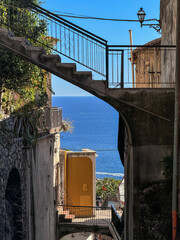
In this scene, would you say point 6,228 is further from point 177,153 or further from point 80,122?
point 80,122

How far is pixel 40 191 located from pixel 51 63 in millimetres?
8155

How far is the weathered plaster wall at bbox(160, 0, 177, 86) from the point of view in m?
9.97

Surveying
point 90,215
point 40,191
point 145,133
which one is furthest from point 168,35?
point 90,215

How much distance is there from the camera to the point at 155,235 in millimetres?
8898

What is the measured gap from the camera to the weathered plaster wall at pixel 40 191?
43.9 ft

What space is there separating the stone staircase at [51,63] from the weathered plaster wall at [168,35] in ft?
7.79

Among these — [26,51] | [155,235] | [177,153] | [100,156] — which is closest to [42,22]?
[26,51]

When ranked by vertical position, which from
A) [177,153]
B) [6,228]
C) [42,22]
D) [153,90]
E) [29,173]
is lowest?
[6,228]

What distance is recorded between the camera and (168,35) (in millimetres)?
10891

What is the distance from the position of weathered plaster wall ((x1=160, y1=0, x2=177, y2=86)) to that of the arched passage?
5548mm

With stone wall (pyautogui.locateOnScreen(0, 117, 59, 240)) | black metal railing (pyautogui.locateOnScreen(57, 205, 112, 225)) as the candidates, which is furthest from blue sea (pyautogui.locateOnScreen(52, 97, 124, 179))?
stone wall (pyautogui.locateOnScreen(0, 117, 59, 240))

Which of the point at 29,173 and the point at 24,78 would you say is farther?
the point at 29,173

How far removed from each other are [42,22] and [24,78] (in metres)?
1.90

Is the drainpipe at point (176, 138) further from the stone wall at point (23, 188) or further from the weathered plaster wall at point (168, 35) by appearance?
the stone wall at point (23, 188)
